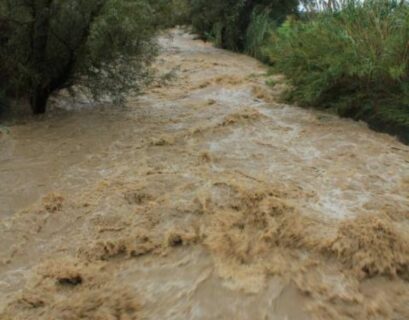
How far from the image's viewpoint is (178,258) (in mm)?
4195

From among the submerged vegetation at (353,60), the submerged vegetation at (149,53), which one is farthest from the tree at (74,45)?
the submerged vegetation at (353,60)

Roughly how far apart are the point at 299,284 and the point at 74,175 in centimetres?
285

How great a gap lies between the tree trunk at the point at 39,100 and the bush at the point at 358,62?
350 cm

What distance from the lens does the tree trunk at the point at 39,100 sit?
26.0 feet

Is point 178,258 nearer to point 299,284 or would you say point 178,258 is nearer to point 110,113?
point 299,284

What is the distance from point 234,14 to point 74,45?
865cm

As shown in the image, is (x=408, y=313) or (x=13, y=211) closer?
(x=408, y=313)

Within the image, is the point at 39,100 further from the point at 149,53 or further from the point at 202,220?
the point at 202,220

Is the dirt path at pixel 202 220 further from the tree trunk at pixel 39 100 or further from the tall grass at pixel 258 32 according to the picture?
the tall grass at pixel 258 32

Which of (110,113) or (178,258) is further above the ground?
(178,258)

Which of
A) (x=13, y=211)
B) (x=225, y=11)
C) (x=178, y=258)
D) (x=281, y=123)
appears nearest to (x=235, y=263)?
(x=178, y=258)

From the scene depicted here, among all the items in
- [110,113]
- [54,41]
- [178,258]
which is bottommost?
[110,113]

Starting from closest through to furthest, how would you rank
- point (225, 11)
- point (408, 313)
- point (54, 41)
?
1. point (408, 313)
2. point (54, 41)
3. point (225, 11)

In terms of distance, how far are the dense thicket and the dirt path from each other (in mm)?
8220
